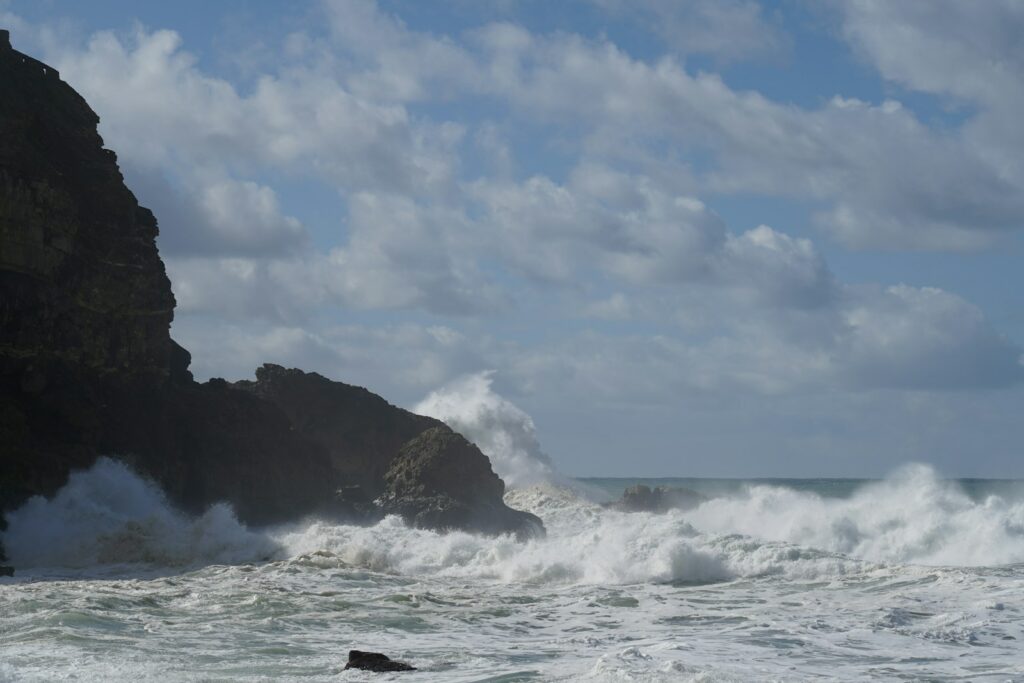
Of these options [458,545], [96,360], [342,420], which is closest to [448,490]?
[458,545]

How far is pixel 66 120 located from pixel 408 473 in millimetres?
12350

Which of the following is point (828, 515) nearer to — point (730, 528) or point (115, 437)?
point (730, 528)

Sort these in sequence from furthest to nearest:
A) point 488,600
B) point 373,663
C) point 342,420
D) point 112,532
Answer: point 342,420
point 112,532
point 488,600
point 373,663

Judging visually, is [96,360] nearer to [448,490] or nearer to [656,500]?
[448,490]

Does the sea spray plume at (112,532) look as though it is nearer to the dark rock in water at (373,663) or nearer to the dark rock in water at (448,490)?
the dark rock in water at (448,490)

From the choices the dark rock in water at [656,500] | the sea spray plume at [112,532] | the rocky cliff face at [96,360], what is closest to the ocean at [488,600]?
the sea spray plume at [112,532]

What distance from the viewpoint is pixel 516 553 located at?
2459cm

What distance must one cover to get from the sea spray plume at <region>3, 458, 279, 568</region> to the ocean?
0.05m

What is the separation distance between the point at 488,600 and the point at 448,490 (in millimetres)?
11545

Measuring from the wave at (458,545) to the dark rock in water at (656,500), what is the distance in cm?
1126

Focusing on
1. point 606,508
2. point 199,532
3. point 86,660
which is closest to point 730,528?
point 606,508

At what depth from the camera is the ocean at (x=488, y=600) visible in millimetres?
14688

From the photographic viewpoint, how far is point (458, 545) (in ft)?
84.9

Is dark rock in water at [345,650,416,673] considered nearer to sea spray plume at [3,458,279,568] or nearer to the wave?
the wave
